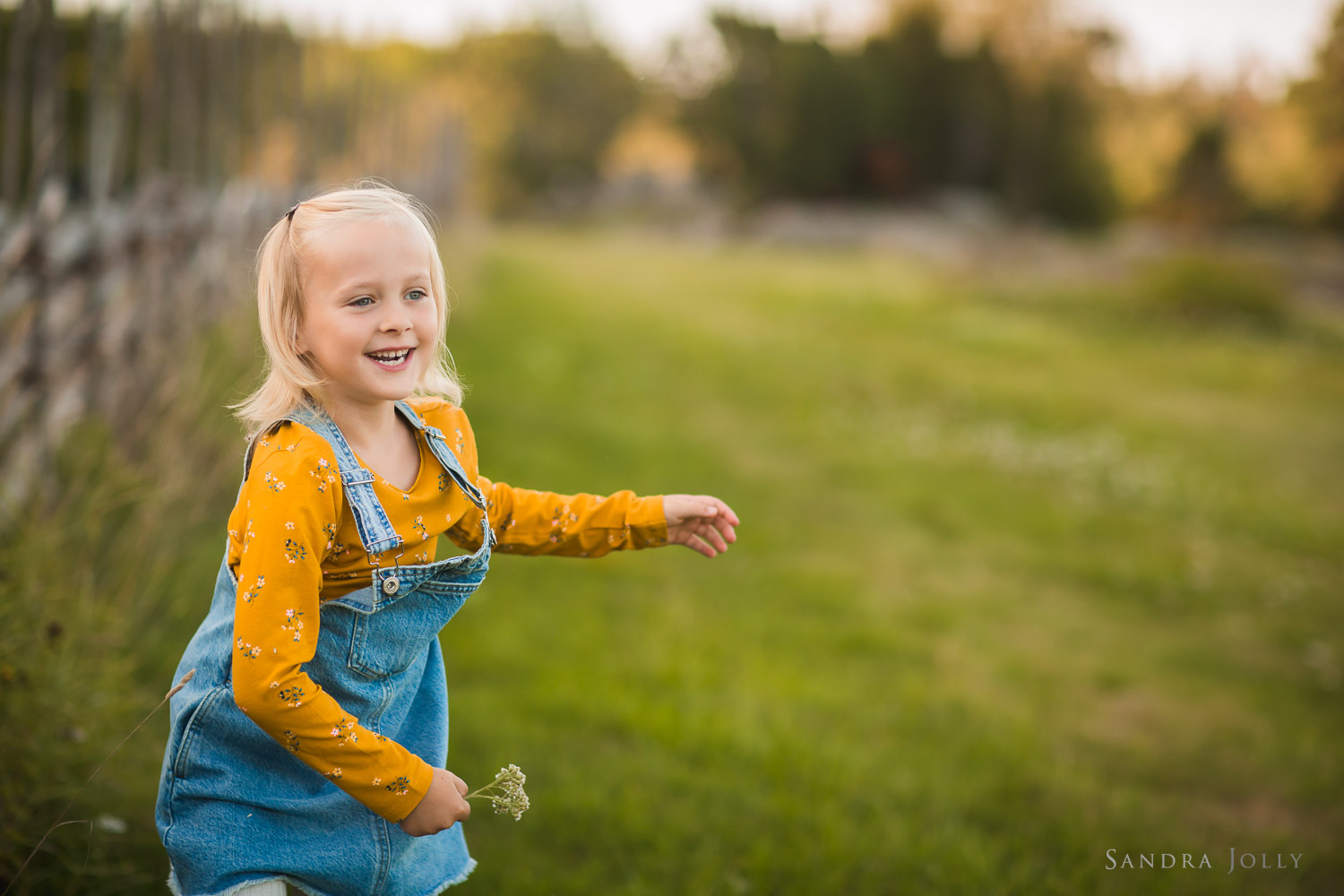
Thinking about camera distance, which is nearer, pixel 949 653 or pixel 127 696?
pixel 127 696

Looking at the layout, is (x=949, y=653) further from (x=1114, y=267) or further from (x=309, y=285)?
(x=1114, y=267)

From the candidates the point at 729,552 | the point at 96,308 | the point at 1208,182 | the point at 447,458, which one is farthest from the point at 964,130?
the point at 447,458

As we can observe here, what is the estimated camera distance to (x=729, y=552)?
564cm

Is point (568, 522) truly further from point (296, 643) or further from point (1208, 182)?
point (1208, 182)

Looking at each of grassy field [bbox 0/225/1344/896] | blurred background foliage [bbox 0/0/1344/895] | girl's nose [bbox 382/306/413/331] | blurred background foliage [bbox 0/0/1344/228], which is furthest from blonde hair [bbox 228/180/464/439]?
blurred background foliage [bbox 0/0/1344/228]

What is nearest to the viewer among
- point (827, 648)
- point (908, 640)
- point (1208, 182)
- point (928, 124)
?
point (827, 648)

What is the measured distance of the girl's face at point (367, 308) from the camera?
160cm

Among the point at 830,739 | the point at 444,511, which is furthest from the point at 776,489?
the point at 444,511

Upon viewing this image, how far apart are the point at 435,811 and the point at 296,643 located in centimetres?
34

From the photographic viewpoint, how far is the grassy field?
9.40ft

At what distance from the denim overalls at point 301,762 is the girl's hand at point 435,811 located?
0.19 m

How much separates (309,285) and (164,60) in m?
4.13

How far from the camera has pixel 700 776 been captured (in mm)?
3381

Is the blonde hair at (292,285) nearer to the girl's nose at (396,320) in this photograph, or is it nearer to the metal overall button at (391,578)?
the girl's nose at (396,320)
